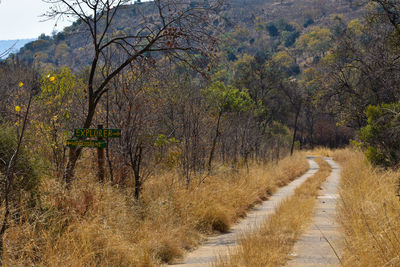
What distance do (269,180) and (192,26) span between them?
406 inches

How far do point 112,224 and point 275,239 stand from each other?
2582mm

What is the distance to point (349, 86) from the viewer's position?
2175 cm

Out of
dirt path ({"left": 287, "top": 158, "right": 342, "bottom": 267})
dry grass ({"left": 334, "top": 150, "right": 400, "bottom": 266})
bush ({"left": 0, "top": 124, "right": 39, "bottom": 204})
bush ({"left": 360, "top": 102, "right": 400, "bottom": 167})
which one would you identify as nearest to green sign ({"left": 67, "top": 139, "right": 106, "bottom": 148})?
bush ({"left": 0, "top": 124, "right": 39, "bottom": 204})

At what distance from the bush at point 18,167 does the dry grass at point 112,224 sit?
30 centimetres

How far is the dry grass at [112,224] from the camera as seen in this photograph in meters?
5.50

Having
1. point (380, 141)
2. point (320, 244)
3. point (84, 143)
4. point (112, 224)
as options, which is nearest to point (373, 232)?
point (320, 244)

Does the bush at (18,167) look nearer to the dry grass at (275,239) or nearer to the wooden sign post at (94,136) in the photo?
the wooden sign post at (94,136)

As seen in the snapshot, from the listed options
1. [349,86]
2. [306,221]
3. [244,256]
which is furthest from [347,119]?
[244,256]

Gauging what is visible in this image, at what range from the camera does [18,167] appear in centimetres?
645

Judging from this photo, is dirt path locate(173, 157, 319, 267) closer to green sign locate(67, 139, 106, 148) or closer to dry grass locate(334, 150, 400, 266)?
dry grass locate(334, 150, 400, 266)

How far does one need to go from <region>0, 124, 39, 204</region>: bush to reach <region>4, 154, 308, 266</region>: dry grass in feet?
0.97

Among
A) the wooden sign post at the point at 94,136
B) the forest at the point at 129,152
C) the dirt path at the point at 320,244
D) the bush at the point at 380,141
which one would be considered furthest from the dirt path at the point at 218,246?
the bush at the point at 380,141

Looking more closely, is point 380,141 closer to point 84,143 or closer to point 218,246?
point 218,246

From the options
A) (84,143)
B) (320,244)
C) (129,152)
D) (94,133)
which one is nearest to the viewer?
(320,244)
